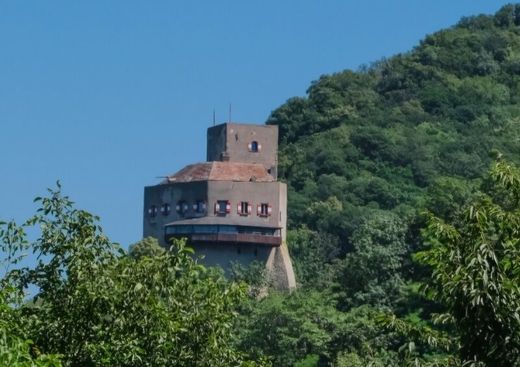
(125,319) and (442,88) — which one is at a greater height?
(442,88)

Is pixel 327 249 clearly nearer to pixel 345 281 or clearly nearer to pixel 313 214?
pixel 313 214

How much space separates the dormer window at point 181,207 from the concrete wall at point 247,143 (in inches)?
297

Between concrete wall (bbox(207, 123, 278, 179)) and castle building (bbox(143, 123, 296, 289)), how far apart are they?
9.61 feet

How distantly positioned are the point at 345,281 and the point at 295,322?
29.4ft

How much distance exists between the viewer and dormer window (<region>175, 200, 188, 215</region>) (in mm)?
92575

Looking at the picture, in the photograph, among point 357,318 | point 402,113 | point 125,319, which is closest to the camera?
point 125,319

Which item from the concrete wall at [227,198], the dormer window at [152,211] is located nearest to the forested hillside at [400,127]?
the concrete wall at [227,198]

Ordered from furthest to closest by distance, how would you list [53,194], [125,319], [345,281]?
[345,281] < [53,194] < [125,319]

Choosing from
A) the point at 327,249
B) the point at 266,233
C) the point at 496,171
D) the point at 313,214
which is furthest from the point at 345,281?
the point at 496,171

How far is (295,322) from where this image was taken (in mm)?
78688

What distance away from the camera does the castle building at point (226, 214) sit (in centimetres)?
8988

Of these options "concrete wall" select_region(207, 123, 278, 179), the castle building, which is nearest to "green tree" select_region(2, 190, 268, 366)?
the castle building

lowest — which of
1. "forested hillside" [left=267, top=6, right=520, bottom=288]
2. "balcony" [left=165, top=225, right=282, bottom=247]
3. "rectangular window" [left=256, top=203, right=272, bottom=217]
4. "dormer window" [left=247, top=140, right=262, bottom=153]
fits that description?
"balcony" [left=165, top=225, right=282, bottom=247]

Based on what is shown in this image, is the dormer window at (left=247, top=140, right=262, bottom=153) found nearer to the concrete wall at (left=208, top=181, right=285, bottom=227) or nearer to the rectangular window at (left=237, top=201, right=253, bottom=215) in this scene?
the concrete wall at (left=208, top=181, right=285, bottom=227)
